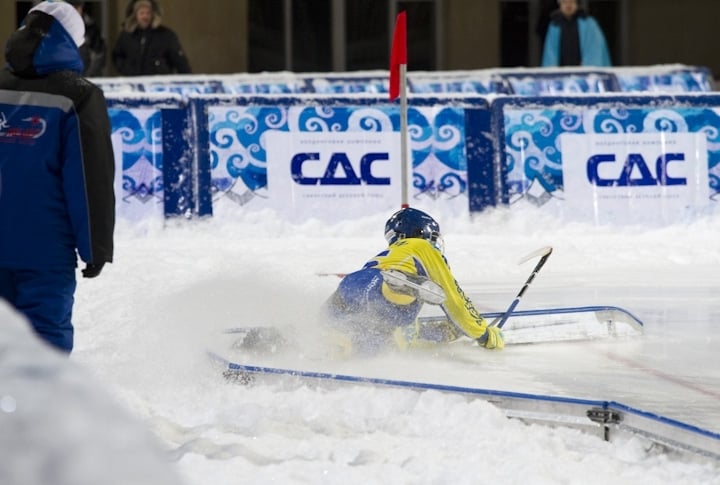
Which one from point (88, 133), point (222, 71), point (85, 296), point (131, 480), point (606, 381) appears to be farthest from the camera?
point (222, 71)

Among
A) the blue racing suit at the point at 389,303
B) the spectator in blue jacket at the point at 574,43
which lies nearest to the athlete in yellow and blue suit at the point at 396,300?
the blue racing suit at the point at 389,303

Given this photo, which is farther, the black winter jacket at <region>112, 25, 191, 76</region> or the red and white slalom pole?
the black winter jacket at <region>112, 25, 191, 76</region>

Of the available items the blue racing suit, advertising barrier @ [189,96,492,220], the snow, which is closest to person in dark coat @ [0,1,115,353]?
the snow

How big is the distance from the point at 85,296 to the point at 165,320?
119 cm

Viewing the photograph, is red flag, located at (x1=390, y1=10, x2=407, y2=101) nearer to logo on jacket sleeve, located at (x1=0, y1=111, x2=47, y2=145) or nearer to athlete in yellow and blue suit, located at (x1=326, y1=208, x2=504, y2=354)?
athlete in yellow and blue suit, located at (x1=326, y1=208, x2=504, y2=354)

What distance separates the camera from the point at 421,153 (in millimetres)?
9867

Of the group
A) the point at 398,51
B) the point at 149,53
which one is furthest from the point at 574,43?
the point at 398,51

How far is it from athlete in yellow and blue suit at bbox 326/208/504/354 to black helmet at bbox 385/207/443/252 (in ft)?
0.04

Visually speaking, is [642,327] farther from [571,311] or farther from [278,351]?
[278,351]

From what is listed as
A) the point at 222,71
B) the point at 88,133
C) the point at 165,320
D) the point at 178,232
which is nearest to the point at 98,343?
the point at 165,320

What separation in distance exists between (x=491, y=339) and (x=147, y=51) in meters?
8.25

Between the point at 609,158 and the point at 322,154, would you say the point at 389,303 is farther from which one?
the point at 609,158

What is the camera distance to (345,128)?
9.80m

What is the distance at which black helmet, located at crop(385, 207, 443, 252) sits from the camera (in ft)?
17.1
